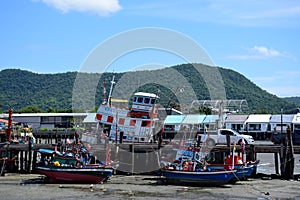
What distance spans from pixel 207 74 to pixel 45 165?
32.3 metres

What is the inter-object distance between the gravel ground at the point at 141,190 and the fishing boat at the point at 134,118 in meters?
9.73

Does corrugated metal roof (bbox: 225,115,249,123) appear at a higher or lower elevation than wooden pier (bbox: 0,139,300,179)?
higher

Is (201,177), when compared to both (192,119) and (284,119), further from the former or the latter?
(284,119)

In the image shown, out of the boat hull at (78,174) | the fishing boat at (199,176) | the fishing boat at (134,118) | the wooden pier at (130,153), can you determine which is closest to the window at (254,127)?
the fishing boat at (134,118)

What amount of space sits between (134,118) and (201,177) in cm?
1283

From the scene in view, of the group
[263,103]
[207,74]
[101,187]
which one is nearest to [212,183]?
[101,187]

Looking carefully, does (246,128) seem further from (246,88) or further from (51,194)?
(246,88)

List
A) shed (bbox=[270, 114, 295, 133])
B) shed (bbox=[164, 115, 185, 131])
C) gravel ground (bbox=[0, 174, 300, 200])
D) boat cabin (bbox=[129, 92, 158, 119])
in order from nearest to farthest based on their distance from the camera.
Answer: gravel ground (bbox=[0, 174, 300, 200]) < boat cabin (bbox=[129, 92, 158, 119]) < shed (bbox=[164, 115, 185, 131]) < shed (bbox=[270, 114, 295, 133])

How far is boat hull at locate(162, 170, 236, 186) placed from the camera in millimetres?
24703

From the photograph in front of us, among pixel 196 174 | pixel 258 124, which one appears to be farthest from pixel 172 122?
pixel 196 174

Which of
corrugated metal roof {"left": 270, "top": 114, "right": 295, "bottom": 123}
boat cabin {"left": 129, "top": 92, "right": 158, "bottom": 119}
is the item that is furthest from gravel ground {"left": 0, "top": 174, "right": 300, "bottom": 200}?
corrugated metal roof {"left": 270, "top": 114, "right": 295, "bottom": 123}

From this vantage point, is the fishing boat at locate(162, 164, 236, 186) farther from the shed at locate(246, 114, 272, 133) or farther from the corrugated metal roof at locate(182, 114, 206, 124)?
the shed at locate(246, 114, 272, 133)

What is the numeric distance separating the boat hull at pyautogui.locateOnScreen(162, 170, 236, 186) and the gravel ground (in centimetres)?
53

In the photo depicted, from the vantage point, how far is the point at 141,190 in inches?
939
